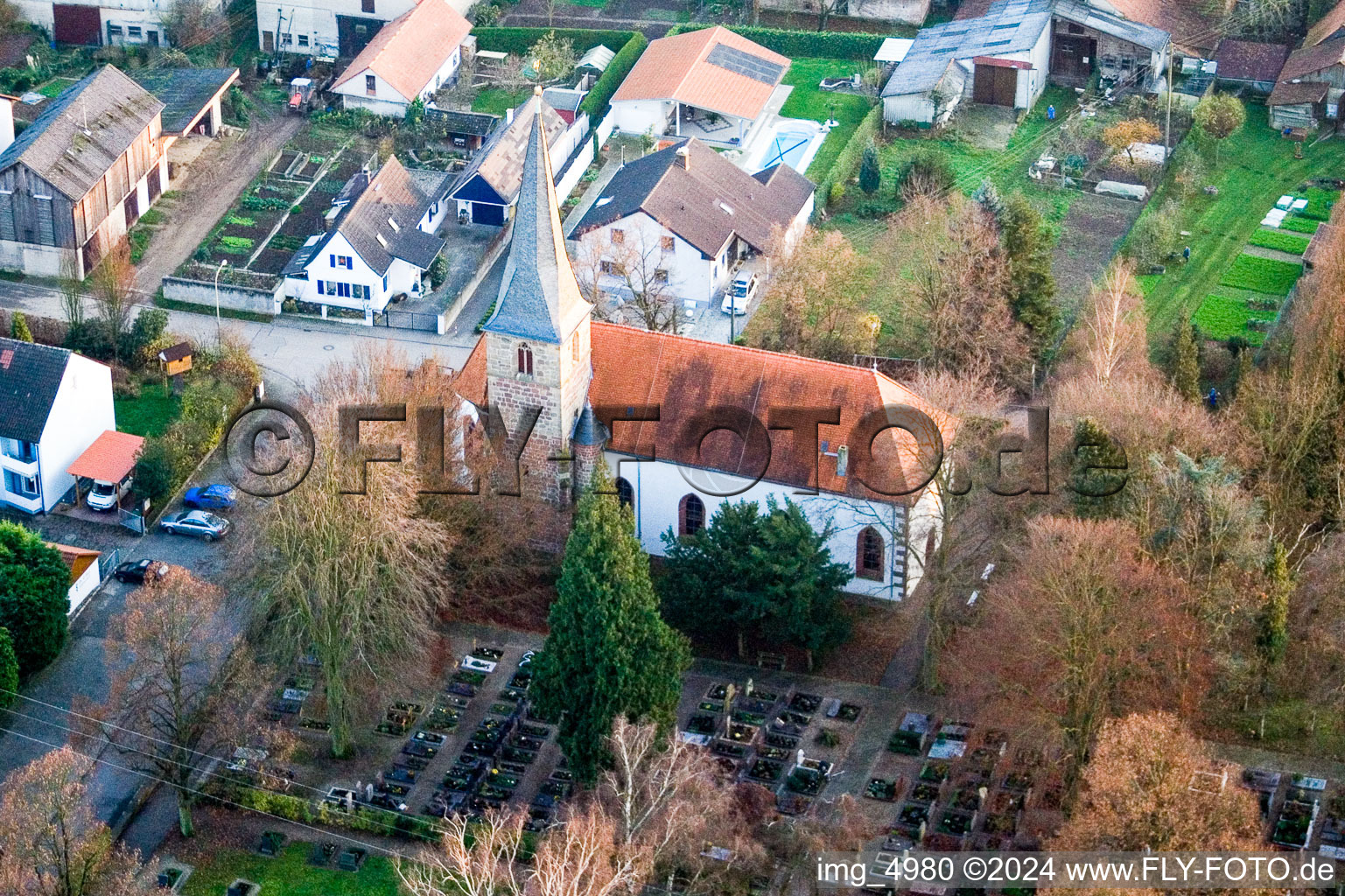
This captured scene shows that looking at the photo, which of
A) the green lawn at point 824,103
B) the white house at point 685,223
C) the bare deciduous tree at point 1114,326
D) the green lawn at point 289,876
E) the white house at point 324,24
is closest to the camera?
the green lawn at point 289,876

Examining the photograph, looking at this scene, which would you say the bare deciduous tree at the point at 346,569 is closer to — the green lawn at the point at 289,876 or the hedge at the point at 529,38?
the green lawn at the point at 289,876

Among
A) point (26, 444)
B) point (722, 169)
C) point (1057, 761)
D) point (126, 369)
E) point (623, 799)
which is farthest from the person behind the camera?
point (722, 169)

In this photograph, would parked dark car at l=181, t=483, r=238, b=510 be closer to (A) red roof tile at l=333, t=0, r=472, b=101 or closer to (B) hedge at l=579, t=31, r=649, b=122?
(A) red roof tile at l=333, t=0, r=472, b=101

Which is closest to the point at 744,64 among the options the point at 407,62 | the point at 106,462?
the point at 407,62

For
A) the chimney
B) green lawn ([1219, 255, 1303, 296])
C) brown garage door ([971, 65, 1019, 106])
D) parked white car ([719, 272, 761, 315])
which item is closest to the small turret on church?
parked white car ([719, 272, 761, 315])

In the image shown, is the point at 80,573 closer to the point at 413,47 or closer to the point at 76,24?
the point at 413,47

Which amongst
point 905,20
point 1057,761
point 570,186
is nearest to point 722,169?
point 570,186

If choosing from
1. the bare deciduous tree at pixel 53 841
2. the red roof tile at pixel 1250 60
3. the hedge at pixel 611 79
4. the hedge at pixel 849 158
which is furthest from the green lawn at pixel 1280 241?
the bare deciduous tree at pixel 53 841

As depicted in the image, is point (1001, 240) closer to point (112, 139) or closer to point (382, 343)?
point (382, 343)
